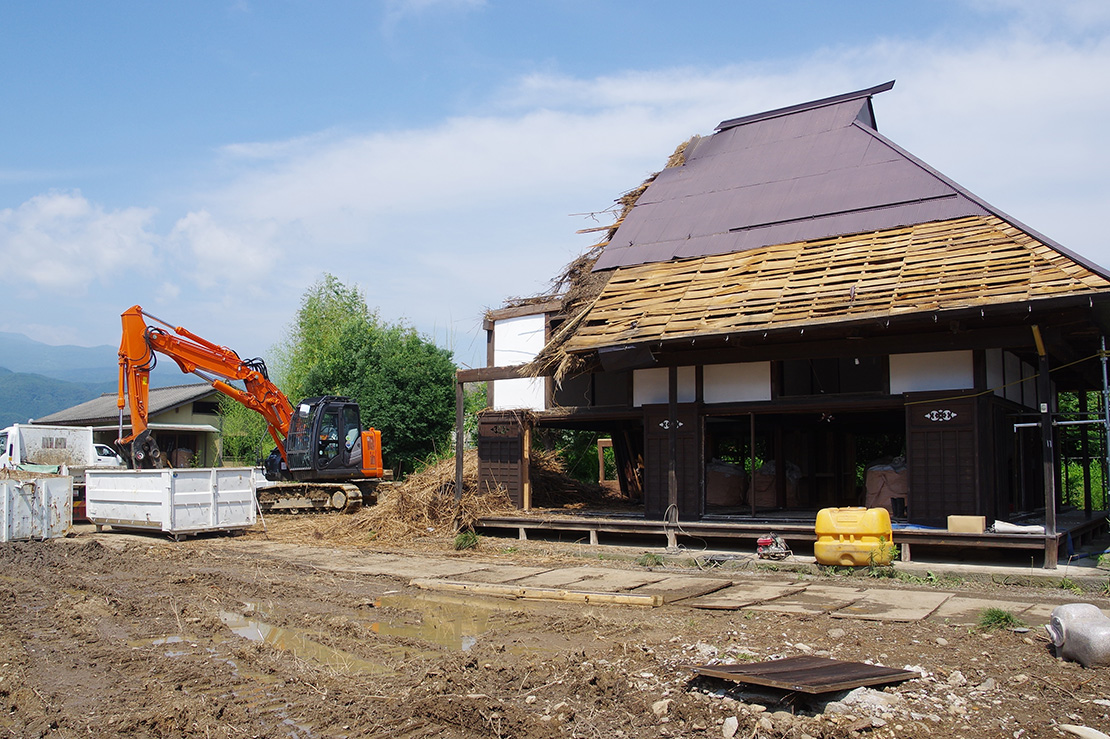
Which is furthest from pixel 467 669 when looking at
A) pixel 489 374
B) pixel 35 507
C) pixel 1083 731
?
pixel 35 507

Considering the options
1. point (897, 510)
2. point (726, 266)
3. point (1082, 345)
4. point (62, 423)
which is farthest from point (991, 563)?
point (62, 423)

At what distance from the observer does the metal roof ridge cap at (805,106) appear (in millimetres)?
17189

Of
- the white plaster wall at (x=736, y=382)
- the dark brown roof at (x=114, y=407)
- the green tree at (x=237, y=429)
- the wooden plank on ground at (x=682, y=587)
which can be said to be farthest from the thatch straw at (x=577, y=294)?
the green tree at (x=237, y=429)

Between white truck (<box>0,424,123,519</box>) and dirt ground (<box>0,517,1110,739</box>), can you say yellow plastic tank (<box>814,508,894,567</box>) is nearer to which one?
dirt ground (<box>0,517,1110,739</box>)

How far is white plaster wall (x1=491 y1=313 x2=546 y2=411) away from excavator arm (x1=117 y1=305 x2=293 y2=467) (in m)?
7.62

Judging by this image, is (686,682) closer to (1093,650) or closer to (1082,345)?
(1093,650)

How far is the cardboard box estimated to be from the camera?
11.3 m

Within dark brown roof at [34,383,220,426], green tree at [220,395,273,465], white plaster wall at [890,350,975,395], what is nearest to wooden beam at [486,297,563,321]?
white plaster wall at [890,350,975,395]

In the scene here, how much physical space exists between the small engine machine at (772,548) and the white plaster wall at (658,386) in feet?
9.03

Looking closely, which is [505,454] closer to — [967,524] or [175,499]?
[175,499]

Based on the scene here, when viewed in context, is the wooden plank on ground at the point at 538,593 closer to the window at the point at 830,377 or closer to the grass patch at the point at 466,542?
the grass patch at the point at 466,542

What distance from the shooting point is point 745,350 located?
1366cm

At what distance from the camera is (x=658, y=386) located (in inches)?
592

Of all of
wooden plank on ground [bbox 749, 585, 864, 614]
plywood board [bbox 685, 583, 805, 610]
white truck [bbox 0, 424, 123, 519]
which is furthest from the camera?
white truck [bbox 0, 424, 123, 519]
